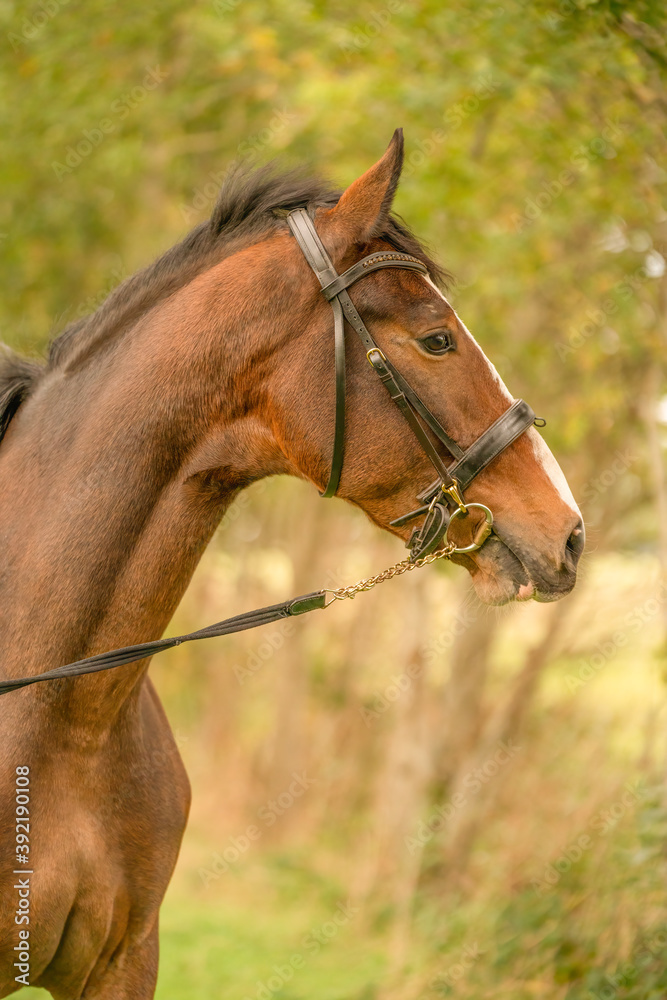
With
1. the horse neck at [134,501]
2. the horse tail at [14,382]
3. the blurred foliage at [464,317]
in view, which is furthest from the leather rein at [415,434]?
the blurred foliage at [464,317]

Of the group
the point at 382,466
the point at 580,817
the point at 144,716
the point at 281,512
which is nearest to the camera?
the point at 382,466

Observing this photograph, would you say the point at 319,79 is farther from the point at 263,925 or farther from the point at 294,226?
the point at 263,925

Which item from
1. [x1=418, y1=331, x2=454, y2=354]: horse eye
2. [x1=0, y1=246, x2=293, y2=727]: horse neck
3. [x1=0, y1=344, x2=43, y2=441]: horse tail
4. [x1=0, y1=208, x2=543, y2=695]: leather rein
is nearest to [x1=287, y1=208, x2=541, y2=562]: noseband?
[x1=0, y1=208, x2=543, y2=695]: leather rein

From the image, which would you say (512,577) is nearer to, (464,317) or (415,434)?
(415,434)

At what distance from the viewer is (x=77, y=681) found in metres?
2.62

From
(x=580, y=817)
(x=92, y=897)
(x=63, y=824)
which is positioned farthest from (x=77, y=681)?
(x=580, y=817)

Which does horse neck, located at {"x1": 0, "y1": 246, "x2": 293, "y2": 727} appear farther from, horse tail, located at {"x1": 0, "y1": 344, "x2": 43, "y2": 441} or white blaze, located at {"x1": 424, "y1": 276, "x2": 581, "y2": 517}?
white blaze, located at {"x1": 424, "y1": 276, "x2": 581, "y2": 517}

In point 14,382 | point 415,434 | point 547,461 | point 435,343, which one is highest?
point 14,382

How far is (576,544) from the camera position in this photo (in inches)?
101


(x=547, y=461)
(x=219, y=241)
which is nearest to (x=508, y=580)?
(x=547, y=461)

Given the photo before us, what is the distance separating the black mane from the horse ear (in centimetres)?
13

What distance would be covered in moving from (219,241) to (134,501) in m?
0.86

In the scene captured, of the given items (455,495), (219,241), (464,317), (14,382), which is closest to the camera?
(455,495)

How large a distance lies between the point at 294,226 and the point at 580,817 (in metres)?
4.62
